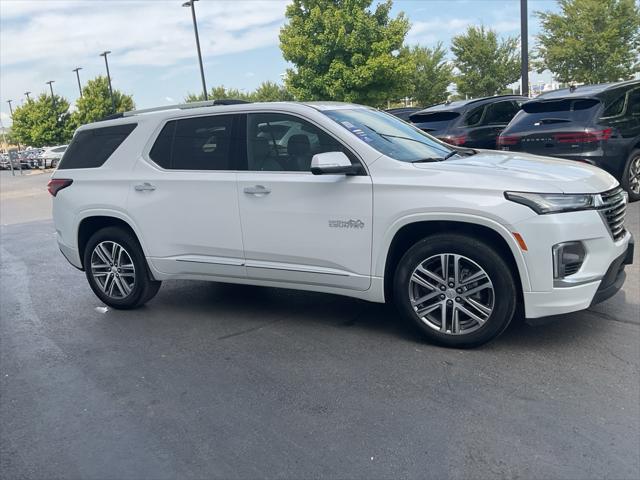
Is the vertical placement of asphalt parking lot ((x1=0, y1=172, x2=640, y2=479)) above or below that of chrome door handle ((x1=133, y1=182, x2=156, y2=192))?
below

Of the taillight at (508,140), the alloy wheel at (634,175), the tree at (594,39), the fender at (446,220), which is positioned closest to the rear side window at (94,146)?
the fender at (446,220)

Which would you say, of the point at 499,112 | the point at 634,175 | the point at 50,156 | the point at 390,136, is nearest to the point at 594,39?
the point at 499,112

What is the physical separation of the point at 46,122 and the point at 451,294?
6347 cm

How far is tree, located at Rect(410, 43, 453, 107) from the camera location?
3762cm

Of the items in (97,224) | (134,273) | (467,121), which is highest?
(467,121)

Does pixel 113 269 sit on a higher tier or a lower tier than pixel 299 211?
lower

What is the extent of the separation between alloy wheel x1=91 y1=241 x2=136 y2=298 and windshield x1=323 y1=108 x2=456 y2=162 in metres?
2.37

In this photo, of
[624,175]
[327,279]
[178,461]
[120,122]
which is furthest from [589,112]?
[178,461]

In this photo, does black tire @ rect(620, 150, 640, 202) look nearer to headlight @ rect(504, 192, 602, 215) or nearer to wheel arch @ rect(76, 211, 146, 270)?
headlight @ rect(504, 192, 602, 215)

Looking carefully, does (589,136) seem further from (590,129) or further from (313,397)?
(313,397)

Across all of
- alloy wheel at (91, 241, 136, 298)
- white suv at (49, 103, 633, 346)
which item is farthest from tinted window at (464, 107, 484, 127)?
alloy wheel at (91, 241, 136, 298)

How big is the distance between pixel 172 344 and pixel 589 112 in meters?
6.44

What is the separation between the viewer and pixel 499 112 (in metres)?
11.8

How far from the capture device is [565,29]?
90.8ft
